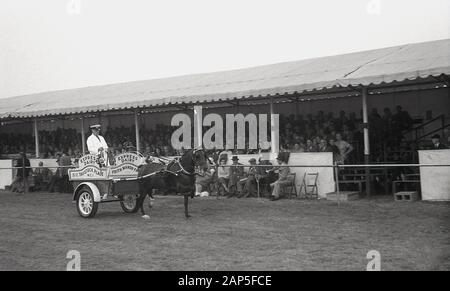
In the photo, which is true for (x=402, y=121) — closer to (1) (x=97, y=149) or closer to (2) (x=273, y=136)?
(2) (x=273, y=136)

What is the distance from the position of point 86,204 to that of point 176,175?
7.67ft

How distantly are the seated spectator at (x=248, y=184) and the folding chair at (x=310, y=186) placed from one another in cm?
146

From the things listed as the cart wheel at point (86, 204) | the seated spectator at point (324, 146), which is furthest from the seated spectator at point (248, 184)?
the cart wheel at point (86, 204)

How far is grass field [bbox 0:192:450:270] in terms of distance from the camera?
276 inches

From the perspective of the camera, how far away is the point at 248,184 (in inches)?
603

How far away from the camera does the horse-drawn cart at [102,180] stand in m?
11.7

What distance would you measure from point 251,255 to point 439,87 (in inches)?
450

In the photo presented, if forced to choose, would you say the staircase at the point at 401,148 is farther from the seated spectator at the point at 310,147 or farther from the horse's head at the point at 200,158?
the horse's head at the point at 200,158

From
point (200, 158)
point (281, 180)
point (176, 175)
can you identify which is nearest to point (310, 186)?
point (281, 180)

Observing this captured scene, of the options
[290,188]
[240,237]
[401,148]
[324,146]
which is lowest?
[240,237]

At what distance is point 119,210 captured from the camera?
13.5 m

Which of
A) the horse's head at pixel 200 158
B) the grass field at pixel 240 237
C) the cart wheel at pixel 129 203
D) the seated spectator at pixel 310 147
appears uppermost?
the seated spectator at pixel 310 147

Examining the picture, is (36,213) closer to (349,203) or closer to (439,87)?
(349,203)

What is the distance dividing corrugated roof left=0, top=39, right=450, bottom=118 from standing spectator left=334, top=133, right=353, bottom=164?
1.93m
